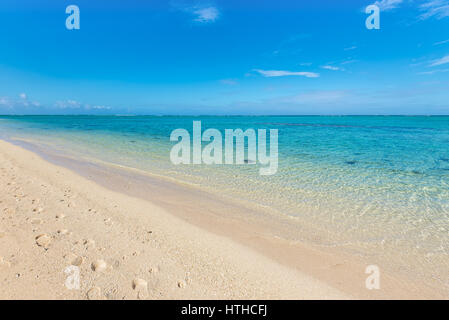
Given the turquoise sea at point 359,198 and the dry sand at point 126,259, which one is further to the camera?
the turquoise sea at point 359,198

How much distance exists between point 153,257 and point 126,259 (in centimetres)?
47

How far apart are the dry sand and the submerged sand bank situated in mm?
16

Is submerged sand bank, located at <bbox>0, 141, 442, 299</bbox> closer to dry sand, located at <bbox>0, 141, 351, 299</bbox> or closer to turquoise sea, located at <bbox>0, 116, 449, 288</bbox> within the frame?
dry sand, located at <bbox>0, 141, 351, 299</bbox>

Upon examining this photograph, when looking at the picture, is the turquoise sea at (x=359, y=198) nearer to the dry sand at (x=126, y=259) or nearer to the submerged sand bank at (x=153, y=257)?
the submerged sand bank at (x=153, y=257)

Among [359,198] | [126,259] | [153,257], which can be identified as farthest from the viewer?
[359,198]

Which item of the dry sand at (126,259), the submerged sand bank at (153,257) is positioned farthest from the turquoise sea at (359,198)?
the dry sand at (126,259)

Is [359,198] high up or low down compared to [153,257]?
up

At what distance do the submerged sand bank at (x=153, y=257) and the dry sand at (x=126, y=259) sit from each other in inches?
0.6

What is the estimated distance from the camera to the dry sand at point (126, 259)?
3.18 metres

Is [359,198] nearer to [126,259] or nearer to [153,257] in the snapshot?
[153,257]

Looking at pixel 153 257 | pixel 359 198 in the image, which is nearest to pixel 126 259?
pixel 153 257

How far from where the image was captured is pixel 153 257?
3.92 meters

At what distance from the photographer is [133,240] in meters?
4.45

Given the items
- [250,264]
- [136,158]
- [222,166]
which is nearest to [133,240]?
Answer: [250,264]
